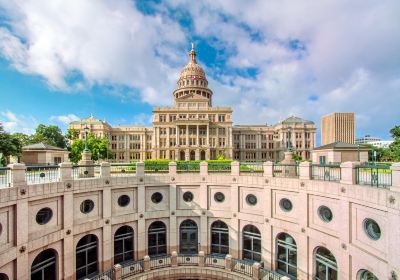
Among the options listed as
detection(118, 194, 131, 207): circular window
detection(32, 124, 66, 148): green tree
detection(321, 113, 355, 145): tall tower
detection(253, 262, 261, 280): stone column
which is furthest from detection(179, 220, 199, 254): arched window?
detection(321, 113, 355, 145): tall tower

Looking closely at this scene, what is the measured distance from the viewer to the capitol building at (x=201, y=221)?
1132 cm

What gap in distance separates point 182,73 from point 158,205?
82.3 m

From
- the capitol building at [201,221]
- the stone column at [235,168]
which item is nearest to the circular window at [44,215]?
the capitol building at [201,221]

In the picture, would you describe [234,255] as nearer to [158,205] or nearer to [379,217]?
[158,205]

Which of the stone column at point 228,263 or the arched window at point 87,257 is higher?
the arched window at point 87,257

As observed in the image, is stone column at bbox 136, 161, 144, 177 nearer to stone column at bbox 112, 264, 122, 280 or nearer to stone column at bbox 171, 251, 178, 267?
stone column at bbox 112, 264, 122, 280

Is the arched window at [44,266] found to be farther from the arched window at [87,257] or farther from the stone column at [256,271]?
the stone column at [256,271]

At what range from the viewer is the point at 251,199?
17938 millimetres

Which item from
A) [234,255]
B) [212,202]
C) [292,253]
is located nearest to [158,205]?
[212,202]

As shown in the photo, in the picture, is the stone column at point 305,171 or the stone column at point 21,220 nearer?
the stone column at point 21,220

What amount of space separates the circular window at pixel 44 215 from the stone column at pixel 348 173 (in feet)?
61.0

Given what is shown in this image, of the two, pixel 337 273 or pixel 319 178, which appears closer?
pixel 337 273

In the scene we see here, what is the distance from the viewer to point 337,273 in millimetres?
12898

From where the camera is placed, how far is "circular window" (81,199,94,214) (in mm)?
15242
